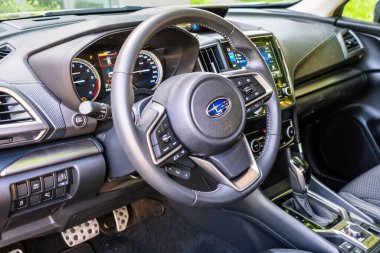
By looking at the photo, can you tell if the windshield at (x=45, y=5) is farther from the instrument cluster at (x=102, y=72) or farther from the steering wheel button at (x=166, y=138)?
the steering wheel button at (x=166, y=138)

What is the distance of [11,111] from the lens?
1185mm

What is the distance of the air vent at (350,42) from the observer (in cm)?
245

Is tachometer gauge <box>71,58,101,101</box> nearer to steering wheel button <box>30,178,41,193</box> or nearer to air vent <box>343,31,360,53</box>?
steering wheel button <box>30,178,41,193</box>

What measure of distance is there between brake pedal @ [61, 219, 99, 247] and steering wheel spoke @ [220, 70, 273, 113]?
0.96 m

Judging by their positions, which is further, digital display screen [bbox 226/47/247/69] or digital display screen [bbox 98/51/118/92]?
digital display screen [bbox 226/47/247/69]

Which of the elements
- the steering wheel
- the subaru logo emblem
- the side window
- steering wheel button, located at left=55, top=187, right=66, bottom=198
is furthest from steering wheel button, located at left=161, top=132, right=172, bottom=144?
the side window

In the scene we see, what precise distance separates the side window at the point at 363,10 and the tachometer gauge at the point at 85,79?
1752 millimetres

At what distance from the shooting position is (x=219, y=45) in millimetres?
1670

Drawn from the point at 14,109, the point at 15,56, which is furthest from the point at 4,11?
the point at 14,109

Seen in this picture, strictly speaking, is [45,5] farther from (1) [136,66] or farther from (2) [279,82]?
(2) [279,82]

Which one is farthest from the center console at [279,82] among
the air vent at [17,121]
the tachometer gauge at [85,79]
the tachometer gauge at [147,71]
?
the air vent at [17,121]

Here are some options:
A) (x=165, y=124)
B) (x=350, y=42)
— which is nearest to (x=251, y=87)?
(x=165, y=124)

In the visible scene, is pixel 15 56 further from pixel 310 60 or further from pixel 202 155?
pixel 310 60

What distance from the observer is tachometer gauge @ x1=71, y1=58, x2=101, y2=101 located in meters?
1.31
